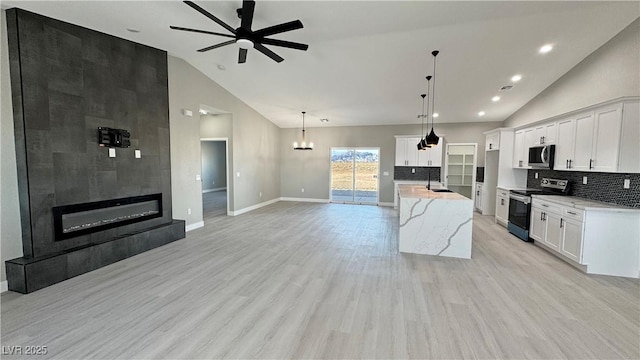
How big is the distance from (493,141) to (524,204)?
8.09 feet

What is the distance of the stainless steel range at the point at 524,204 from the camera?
4863 mm

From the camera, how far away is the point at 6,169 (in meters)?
2.98

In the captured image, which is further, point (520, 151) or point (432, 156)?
point (432, 156)

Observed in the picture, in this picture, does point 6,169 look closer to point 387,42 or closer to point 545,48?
point 387,42

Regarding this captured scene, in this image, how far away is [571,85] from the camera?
15.5 ft

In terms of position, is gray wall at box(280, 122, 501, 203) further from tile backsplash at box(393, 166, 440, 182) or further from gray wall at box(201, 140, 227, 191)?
gray wall at box(201, 140, 227, 191)

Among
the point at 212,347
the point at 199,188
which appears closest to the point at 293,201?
the point at 199,188

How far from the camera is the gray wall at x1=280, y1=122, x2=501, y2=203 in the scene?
26.5 ft

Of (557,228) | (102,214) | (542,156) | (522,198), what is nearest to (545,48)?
(542,156)

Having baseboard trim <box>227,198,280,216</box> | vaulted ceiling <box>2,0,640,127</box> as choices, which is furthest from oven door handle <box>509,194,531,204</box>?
baseboard trim <box>227,198,280,216</box>

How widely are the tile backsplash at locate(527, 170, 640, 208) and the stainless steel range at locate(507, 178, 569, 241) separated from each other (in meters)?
0.14

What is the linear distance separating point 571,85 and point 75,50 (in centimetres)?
780

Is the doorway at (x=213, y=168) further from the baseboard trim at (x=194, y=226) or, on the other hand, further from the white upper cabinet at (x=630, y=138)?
the white upper cabinet at (x=630, y=138)

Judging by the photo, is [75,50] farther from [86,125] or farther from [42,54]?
[86,125]
